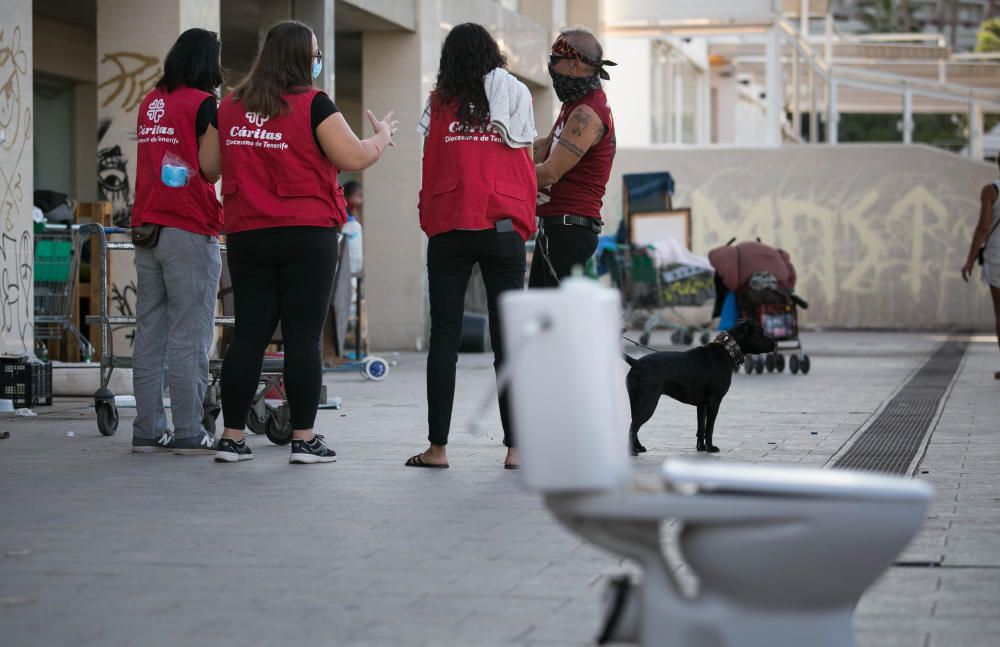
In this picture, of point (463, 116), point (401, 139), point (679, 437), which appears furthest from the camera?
point (401, 139)

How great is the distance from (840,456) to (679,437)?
131 cm

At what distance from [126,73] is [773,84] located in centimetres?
1501

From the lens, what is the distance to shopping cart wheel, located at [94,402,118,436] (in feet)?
28.8

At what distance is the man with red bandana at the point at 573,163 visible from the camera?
7535 millimetres

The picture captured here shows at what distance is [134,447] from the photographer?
8.02 metres

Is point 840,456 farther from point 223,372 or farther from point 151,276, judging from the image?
point 151,276

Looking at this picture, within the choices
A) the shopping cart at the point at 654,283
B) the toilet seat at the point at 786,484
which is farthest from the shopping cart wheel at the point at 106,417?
the shopping cart at the point at 654,283

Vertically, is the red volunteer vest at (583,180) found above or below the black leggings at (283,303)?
above

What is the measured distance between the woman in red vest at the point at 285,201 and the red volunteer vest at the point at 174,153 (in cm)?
45

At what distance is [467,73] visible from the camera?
717cm

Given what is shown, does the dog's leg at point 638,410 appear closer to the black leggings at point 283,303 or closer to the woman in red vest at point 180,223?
the black leggings at point 283,303

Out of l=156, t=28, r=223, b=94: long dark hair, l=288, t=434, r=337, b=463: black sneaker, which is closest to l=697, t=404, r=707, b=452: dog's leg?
l=288, t=434, r=337, b=463: black sneaker

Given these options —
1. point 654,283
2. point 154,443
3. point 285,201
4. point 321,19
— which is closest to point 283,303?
point 285,201

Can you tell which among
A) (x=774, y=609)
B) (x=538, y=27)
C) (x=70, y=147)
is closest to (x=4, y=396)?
(x=774, y=609)
